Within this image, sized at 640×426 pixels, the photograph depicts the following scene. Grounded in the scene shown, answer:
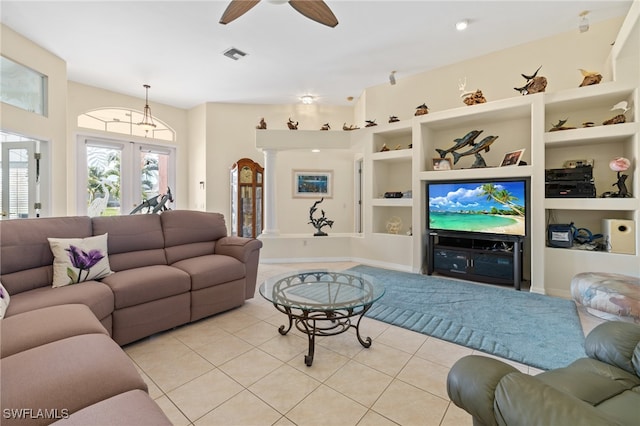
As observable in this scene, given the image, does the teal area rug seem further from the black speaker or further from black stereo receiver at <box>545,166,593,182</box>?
black stereo receiver at <box>545,166,593,182</box>

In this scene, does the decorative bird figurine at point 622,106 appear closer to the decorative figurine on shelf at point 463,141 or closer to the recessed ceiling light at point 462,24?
the decorative figurine on shelf at point 463,141

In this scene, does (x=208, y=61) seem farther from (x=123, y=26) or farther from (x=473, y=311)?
(x=473, y=311)

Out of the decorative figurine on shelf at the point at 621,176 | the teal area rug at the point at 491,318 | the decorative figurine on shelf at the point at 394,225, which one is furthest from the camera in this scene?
the decorative figurine on shelf at the point at 394,225

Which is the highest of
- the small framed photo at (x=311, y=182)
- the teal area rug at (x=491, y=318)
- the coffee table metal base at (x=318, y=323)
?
the small framed photo at (x=311, y=182)

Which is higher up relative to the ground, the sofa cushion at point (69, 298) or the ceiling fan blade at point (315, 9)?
the ceiling fan blade at point (315, 9)

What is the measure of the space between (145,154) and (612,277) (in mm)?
7533

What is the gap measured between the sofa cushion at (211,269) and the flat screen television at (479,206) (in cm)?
291

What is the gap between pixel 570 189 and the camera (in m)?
3.27

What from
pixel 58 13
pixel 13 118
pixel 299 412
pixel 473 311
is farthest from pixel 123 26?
pixel 473 311

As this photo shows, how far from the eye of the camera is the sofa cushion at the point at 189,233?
2996 mm

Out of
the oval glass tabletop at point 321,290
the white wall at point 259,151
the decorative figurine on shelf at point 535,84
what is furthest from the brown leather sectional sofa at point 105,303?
the decorative figurine on shelf at point 535,84

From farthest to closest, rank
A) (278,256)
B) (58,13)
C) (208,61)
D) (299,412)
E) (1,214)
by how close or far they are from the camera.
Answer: (278,256)
(208,61)
(1,214)
(58,13)
(299,412)

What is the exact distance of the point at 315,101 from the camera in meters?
5.95

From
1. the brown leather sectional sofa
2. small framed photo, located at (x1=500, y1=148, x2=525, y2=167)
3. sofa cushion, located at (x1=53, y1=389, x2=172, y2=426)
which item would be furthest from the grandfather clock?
sofa cushion, located at (x1=53, y1=389, x2=172, y2=426)
